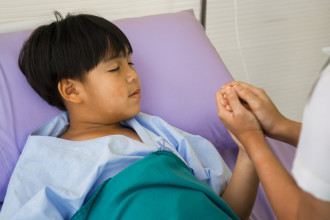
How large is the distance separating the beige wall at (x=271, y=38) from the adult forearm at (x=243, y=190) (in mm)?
1025

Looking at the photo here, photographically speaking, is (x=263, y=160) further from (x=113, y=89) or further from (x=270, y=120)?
(x=113, y=89)

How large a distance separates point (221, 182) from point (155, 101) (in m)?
0.37

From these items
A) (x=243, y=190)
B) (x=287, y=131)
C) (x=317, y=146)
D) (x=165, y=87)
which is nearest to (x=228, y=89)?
(x=287, y=131)

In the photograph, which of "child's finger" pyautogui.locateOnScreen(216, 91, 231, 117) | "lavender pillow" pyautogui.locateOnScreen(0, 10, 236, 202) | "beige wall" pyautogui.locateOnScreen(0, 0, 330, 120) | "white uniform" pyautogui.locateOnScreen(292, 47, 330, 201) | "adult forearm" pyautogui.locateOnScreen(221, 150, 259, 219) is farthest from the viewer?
"beige wall" pyautogui.locateOnScreen(0, 0, 330, 120)

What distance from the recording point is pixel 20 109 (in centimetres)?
132

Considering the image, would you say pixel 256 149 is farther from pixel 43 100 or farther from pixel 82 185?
pixel 43 100

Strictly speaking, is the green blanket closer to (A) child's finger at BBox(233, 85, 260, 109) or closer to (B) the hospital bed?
(A) child's finger at BBox(233, 85, 260, 109)

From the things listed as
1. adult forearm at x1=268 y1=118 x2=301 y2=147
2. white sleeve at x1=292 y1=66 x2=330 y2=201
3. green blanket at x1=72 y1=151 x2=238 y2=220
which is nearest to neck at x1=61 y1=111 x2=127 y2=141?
green blanket at x1=72 y1=151 x2=238 y2=220

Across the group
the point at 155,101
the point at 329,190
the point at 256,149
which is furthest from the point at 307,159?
the point at 155,101

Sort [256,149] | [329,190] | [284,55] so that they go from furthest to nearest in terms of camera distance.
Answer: [284,55], [256,149], [329,190]

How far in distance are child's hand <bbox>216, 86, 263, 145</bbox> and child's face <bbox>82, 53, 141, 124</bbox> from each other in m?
0.31

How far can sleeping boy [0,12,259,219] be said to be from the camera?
99 cm

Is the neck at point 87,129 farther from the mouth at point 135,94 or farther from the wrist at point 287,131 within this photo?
the wrist at point 287,131

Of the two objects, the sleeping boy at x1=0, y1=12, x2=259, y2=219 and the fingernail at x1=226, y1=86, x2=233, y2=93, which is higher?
the fingernail at x1=226, y1=86, x2=233, y2=93
